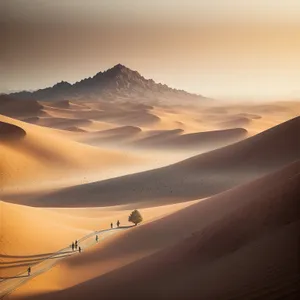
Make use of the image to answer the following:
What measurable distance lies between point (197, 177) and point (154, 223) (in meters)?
14.6

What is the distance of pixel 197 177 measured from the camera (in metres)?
31.3

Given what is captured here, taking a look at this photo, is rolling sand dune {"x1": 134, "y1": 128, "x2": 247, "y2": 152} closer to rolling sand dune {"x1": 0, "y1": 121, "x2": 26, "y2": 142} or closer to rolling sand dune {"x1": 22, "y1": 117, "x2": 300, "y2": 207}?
rolling sand dune {"x1": 0, "y1": 121, "x2": 26, "y2": 142}

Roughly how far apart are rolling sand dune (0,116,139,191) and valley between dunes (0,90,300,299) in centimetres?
12

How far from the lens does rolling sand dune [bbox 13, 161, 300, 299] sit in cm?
745

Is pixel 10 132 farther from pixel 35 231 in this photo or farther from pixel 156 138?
pixel 35 231

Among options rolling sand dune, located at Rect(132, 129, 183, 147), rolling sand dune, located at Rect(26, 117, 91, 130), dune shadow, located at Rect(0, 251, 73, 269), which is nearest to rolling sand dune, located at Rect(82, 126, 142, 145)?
rolling sand dune, located at Rect(132, 129, 183, 147)

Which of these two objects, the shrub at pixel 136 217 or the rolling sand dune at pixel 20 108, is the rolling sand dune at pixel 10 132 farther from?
the rolling sand dune at pixel 20 108

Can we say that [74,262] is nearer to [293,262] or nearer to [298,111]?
[293,262]

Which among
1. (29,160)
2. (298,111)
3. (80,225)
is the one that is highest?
(298,111)

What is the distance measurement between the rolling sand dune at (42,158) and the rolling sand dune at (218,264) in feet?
76.1

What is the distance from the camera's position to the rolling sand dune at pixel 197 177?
2820 cm

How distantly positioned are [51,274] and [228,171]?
2055cm

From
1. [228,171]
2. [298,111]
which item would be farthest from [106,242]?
[298,111]

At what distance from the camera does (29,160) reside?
41.4 meters
